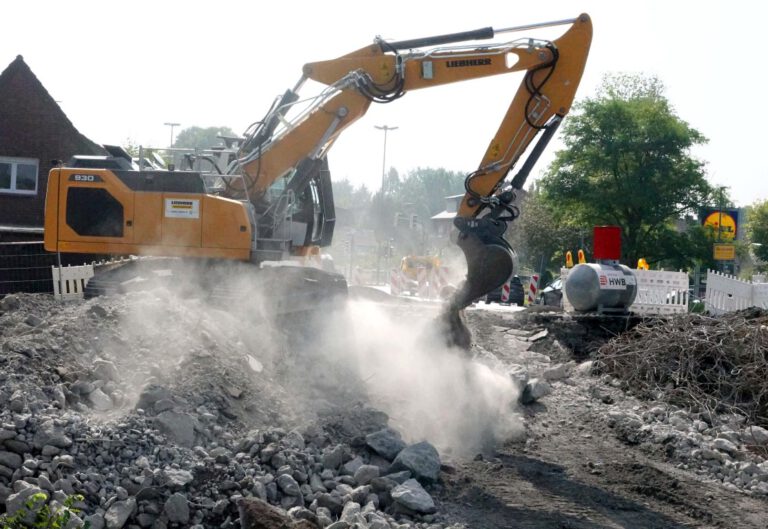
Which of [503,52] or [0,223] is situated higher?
[503,52]

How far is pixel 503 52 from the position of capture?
10.8 metres

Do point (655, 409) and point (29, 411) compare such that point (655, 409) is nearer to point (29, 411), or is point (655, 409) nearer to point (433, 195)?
point (29, 411)

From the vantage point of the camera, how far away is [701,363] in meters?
11.7

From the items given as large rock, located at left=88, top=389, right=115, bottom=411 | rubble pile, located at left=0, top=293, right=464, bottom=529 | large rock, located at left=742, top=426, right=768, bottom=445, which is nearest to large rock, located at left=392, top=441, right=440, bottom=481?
rubble pile, located at left=0, top=293, right=464, bottom=529

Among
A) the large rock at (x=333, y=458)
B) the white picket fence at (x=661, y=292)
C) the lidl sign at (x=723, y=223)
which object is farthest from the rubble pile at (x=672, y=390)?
the lidl sign at (x=723, y=223)

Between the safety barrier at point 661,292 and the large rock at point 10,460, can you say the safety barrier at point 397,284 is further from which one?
the large rock at point 10,460

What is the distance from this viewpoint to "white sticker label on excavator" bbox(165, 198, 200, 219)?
36.8 feet

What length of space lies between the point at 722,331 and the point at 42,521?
904 cm

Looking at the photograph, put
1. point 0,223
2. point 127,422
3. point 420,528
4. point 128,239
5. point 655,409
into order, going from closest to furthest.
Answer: point 420,528 < point 127,422 < point 655,409 < point 128,239 < point 0,223

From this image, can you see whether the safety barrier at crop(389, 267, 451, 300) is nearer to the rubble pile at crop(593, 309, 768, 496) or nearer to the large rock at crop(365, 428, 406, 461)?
the rubble pile at crop(593, 309, 768, 496)

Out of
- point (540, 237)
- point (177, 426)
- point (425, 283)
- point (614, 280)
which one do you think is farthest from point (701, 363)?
point (540, 237)

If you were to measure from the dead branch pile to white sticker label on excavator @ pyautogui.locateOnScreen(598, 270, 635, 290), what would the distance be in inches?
78.5

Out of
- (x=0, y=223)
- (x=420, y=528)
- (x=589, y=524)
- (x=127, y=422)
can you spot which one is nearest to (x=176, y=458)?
(x=127, y=422)

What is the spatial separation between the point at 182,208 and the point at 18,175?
20413 millimetres
